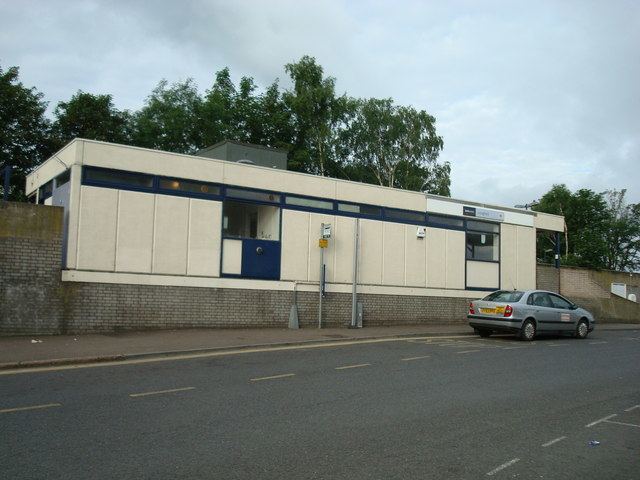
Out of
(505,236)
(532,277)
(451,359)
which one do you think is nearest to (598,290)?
(532,277)

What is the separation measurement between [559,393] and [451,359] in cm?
351

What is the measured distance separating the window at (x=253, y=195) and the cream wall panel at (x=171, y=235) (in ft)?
4.87

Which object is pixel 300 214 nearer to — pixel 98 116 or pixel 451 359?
pixel 451 359

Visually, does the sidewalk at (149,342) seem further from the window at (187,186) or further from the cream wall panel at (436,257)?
the window at (187,186)

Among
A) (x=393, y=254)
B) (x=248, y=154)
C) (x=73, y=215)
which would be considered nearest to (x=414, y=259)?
(x=393, y=254)

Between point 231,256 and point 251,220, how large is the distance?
1.86 m

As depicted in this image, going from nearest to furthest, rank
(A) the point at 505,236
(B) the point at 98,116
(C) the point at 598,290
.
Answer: (A) the point at 505,236
(C) the point at 598,290
(B) the point at 98,116

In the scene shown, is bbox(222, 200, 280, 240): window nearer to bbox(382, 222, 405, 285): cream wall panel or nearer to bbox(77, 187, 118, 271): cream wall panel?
bbox(77, 187, 118, 271): cream wall panel

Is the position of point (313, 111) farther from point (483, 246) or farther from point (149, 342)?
point (149, 342)

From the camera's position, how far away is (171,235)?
53.3ft

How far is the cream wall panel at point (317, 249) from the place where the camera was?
61.6ft

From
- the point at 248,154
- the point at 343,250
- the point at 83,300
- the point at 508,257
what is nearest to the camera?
the point at 83,300

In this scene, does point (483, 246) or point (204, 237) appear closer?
point (204, 237)

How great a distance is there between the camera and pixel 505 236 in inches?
949
